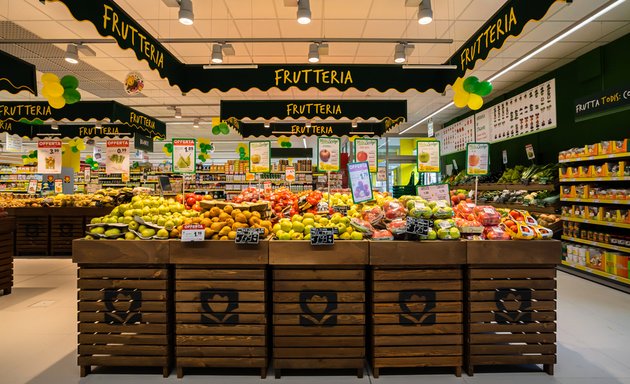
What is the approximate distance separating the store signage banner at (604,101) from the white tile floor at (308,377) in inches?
106

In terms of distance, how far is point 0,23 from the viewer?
588 cm

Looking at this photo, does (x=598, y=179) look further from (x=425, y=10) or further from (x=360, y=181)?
(x=360, y=181)

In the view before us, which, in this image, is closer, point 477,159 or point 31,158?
point 477,159

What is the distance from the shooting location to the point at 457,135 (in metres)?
12.8

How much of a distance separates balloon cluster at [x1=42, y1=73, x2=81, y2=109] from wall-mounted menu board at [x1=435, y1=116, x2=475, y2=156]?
10.3 meters

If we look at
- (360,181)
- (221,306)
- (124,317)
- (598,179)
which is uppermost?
(598,179)

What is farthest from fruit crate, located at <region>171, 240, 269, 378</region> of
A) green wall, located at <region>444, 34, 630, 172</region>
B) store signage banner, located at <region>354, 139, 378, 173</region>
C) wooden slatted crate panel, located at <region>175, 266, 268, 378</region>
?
green wall, located at <region>444, 34, 630, 172</region>

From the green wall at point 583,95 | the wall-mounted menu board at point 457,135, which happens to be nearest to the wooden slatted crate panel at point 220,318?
the green wall at point 583,95

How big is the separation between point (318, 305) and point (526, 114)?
27.4ft

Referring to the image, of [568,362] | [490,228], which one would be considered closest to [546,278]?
[490,228]

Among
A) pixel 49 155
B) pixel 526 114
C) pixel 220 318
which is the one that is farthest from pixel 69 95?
pixel 526 114

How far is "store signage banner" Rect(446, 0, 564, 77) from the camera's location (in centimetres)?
295

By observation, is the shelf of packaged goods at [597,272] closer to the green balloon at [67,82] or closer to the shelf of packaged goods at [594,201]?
the shelf of packaged goods at [594,201]

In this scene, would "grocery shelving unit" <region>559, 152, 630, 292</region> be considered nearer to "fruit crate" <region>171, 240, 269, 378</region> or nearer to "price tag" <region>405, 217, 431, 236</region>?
"price tag" <region>405, 217, 431, 236</region>
